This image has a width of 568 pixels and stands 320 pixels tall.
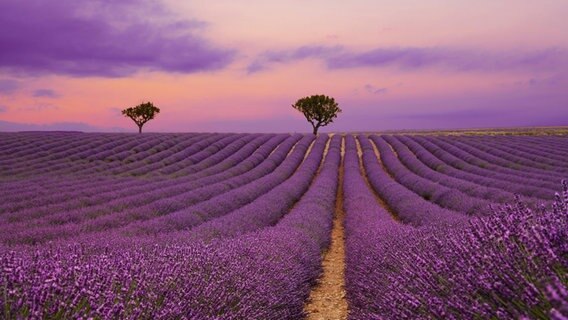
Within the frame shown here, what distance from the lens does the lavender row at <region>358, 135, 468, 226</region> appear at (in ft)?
25.1

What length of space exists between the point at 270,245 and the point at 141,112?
136 feet

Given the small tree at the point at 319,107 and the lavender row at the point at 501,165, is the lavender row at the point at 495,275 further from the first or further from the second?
the small tree at the point at 319,107

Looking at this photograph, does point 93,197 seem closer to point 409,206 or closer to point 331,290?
point 331,290

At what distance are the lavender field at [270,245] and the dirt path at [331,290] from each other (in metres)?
0.19

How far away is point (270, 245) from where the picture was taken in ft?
18.5

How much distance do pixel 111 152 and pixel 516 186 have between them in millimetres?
18016

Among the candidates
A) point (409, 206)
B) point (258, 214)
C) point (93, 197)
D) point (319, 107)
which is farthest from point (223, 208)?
point (319, 107)

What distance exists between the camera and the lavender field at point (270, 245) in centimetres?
231

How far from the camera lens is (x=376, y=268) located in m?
5.02

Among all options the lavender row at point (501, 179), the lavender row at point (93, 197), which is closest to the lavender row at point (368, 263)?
the lavender row at point (501, 179)

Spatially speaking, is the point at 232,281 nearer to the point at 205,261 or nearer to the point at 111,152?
the point at 205,261

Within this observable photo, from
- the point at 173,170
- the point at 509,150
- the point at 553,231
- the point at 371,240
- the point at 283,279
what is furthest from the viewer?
the point at 509,150

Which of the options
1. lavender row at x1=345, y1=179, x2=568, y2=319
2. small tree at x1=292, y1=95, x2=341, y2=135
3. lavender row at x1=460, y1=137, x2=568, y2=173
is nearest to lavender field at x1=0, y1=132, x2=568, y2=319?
lavender row at x1=345, y1=179, x2=568, y2=319

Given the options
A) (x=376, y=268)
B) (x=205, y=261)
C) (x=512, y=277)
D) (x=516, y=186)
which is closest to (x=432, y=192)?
(x=516, y=186)
